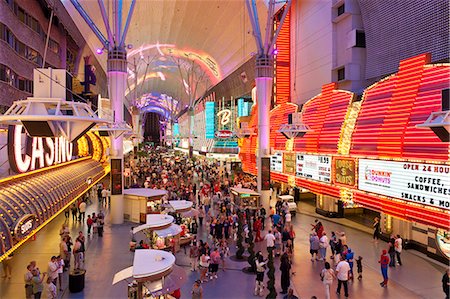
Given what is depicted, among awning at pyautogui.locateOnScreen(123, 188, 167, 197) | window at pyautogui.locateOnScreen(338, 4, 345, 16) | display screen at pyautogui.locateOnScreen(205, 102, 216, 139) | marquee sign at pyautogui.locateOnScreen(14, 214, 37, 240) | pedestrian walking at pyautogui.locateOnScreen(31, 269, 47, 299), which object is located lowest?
pedestrian walking at pyautogui.locateOnScreen(31, 269, 47, 299)

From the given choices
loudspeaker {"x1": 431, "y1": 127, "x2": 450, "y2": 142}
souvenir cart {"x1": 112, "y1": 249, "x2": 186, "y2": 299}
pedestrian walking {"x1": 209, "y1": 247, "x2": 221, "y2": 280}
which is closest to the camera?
loudspeaker {"x1": 431, "y1": 127, "x2": 450, "y2": 142}

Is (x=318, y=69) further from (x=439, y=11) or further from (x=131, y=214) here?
(x=131, y=214)

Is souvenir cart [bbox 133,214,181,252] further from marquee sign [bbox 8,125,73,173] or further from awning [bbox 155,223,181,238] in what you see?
marquee sign [bbox 8,125,73,173]

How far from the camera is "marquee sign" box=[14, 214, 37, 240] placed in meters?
9.86

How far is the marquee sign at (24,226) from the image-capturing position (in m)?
9.86

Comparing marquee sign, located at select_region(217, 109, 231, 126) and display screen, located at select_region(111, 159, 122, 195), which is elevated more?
marquee sign, located at select_region(217, 109, 231, 126)

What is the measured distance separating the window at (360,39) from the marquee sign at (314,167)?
22.4 feet

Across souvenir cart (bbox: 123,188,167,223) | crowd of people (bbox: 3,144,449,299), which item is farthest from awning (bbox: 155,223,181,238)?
souvenir cart (bbox: 123,188,167,223)

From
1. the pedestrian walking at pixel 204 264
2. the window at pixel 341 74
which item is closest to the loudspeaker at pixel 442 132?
the pedestrian walking at pixel 204 264

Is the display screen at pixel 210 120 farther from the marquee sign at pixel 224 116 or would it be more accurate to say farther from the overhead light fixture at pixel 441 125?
the overhead light fixture at pixel 441 125

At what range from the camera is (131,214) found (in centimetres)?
2258

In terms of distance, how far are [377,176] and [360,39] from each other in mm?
9580

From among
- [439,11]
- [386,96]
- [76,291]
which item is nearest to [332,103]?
[386,96]

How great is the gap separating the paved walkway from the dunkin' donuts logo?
2785 mm
